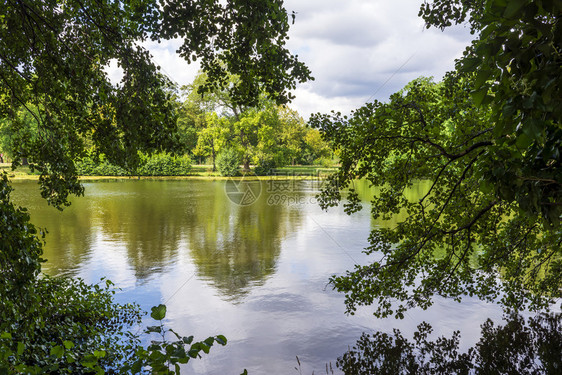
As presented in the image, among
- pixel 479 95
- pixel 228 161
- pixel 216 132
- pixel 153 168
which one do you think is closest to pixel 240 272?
pixel 479 95

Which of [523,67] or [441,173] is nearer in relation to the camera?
[523,67]

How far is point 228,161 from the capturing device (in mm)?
47938

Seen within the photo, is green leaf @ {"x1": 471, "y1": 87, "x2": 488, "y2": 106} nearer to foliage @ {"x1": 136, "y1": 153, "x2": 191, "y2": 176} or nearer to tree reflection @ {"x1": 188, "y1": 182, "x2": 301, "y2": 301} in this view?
tree reflection @ {"x1": 188, "y1": 182, "x2": 301, "y2": 301}

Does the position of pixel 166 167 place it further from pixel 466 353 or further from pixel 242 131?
pixel 466 353

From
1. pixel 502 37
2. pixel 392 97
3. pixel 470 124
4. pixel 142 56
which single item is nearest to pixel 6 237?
pixel 142 56

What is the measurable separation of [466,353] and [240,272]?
7.14 metres

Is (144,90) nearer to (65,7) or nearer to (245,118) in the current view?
(65,7)

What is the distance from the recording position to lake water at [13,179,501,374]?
8.22m

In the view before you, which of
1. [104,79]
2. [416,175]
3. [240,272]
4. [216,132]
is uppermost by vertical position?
[216,132]

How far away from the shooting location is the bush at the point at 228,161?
4791 centimetres

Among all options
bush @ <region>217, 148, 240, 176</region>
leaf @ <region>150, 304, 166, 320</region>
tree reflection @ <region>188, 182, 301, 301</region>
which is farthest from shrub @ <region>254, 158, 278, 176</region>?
leaf @ <region>150, 304, 166, 320</region>

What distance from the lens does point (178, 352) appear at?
1.95 meters

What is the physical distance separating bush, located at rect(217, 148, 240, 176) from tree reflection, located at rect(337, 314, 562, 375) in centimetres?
4095

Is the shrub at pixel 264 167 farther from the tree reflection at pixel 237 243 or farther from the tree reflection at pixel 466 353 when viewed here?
the tree reflection at pixel 466 353
